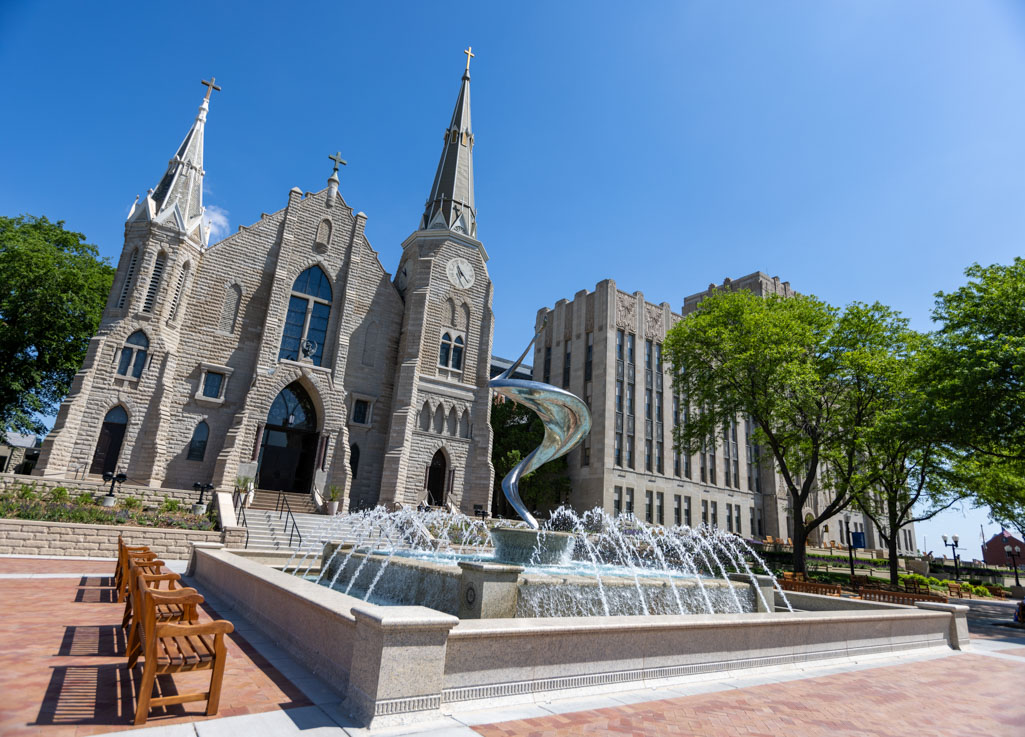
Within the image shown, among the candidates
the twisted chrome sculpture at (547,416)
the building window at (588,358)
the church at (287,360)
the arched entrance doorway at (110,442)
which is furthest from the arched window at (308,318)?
the building window at (588,358)

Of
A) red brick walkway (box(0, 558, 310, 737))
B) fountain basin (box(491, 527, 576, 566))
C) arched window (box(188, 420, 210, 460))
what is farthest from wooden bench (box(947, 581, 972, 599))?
arched window (box(188, 420, 210, 460))

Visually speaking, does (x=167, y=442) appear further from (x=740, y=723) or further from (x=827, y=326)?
(x=827, y=326)

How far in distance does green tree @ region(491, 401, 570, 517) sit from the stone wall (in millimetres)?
27041

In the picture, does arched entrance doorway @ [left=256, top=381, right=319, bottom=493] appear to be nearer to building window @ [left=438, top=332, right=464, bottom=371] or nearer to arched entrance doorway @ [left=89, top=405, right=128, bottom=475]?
arched entrance doorway @ [left=89, top=405, right=128, bottom=475]

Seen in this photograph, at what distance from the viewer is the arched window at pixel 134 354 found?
2483 centimetres

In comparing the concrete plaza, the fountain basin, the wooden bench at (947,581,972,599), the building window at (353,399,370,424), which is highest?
the building window at (353,399,370,424)

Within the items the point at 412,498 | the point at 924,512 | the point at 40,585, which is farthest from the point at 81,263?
the point at 924,512

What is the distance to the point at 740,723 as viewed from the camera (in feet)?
16.8

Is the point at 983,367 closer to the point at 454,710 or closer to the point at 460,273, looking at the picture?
the point at 454,710

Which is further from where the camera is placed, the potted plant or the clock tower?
the clock tower

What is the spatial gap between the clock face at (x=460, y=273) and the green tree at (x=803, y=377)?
14617 mm

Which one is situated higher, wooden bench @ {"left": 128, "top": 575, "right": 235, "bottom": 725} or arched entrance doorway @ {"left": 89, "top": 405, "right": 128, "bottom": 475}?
arched entrance doorway @ {"left": 89, "top": 405, "right": 128, "bottom": 475}

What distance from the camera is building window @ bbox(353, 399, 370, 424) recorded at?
3050 cm

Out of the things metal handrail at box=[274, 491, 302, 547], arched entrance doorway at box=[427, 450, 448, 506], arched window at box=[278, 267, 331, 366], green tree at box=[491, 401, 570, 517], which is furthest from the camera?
green tree at box=[491, 401, 570, 517]
